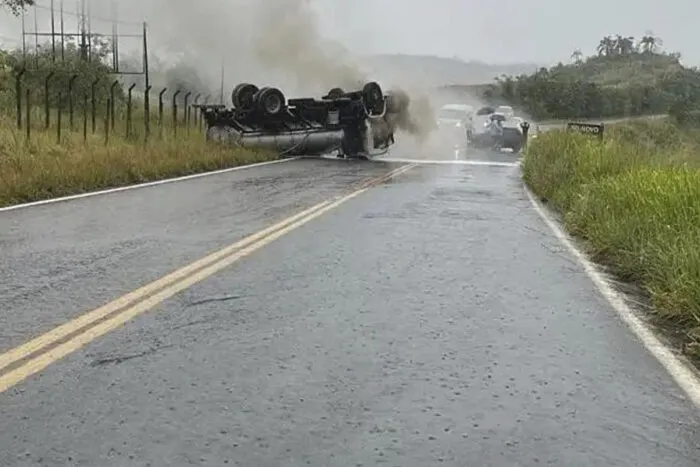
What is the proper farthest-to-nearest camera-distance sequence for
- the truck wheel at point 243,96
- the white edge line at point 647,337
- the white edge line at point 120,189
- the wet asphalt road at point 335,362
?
the truck wheel at point 243,96
the white edge line at point 120,189
the white edge line at point 647,337
the wet asphalt road at point 335,362

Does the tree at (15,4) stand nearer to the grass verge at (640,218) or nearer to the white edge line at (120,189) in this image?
the white edge line at (120,189)

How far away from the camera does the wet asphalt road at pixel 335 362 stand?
4277mm

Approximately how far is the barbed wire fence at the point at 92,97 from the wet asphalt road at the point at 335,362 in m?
13.3

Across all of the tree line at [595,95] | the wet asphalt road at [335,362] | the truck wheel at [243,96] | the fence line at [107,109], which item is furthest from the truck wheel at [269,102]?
the tree line at [595,95]

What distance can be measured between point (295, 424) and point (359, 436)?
1.04ft

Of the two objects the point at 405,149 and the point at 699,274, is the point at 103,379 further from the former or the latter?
the point at 405,149

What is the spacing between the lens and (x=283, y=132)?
89.8 ft

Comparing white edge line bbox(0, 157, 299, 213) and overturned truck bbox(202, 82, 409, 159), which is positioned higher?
overturned truck bbox(202, 82, 409, 159)

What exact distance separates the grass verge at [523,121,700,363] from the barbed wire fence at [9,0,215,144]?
11550 millimetres

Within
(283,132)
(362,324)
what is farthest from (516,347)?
(283,132)

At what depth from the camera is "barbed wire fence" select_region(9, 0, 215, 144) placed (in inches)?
992

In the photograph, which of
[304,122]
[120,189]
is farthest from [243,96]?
[120,189]

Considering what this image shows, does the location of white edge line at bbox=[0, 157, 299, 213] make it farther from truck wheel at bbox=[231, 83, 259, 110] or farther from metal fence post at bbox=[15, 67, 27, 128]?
truck wheel at bbox=[231, 83, 259, 110]

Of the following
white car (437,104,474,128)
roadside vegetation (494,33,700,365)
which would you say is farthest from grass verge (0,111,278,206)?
white car (437,104,474,128)
